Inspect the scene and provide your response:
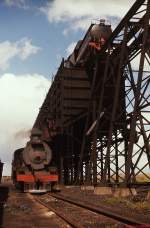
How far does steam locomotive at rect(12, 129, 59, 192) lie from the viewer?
22875 millimetres

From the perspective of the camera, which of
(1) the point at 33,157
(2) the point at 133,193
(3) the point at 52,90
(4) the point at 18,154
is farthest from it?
(3) the point at 52,90

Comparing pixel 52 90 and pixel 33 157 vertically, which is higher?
pixel 52 90

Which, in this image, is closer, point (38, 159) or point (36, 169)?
point (36, 169)

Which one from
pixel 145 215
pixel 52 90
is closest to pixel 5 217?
pixel 145 215

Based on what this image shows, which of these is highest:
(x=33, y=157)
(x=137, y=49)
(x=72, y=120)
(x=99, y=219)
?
(x=137, y=49)

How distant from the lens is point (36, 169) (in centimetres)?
2362

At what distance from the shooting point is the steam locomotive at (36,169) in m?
22.9

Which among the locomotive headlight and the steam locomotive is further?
the locomotive headlight

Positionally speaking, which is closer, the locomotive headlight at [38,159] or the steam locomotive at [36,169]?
the steam locomotive at [36,169]

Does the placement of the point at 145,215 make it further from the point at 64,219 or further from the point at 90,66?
the point at 90,66

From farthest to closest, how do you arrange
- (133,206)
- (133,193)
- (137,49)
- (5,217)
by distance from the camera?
(137,49)
(133,193)
(133,206)
(5,217)

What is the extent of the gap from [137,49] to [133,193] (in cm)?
738

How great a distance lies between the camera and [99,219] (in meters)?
9.44

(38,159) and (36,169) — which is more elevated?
(38,159)
